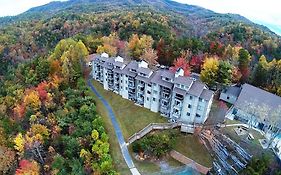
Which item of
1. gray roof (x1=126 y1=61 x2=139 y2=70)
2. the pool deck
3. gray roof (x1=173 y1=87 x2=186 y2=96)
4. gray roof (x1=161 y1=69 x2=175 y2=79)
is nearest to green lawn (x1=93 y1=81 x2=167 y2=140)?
gray roof (x1=173 y1=87 x2=186 y2=96)

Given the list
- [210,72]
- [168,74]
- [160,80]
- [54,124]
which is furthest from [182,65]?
[54,124]

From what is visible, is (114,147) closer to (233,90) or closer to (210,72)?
(210,72)

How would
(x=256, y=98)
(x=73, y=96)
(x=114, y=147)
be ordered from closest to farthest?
1. (x=114, y=147)
2. (x=256, y=98)
3. (x=73, y=96)

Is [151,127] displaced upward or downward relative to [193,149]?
upward

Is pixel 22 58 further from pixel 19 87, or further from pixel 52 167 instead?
pixel 52 167

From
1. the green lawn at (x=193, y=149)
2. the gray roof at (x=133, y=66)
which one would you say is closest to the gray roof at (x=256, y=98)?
the green lawn at (x=193, y=149)

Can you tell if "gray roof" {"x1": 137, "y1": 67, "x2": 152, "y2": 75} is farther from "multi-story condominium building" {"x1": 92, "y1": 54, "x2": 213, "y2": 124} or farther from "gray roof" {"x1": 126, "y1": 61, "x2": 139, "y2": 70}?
"gray roof" {"x1": 126, "y1": 61, "x2": 139, "y2": 70}

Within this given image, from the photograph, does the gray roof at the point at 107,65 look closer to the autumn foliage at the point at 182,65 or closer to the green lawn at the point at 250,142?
the autumn foliage at the point at 182,65
